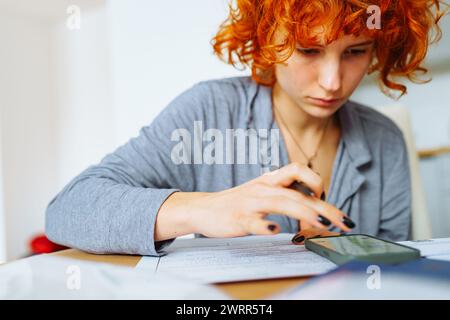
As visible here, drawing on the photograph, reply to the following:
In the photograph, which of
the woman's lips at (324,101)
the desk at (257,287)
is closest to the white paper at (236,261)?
the desk at (257,287)

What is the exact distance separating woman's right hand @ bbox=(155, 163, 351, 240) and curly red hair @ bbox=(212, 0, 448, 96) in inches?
7.8

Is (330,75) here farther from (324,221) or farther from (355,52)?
(324,221)

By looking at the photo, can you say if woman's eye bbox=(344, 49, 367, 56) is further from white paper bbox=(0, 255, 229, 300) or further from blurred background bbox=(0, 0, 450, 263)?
white paper bbox=(0, 255, 229, 300)

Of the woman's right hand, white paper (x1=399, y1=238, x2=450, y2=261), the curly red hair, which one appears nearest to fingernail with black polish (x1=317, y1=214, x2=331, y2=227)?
the woman's right hand

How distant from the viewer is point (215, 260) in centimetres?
40

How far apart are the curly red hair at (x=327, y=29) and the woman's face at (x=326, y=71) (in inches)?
0.8

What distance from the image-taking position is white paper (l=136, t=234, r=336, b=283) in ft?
1.14

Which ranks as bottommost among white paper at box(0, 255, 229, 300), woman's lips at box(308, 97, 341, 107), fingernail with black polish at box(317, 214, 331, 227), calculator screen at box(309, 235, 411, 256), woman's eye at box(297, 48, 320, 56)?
white paper at box(0, 255, 229, 300)

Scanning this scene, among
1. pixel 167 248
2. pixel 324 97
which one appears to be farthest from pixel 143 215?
pixel 324 97

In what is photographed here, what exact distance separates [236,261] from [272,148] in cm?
26

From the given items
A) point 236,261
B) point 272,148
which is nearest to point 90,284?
point 236,261

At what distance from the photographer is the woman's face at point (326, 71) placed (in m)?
0.54
